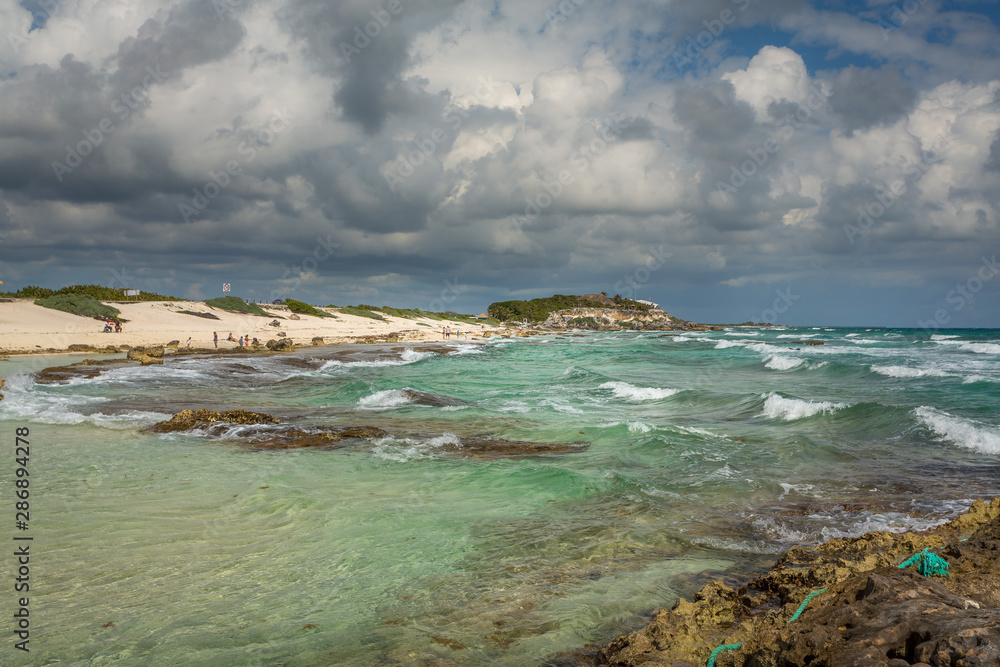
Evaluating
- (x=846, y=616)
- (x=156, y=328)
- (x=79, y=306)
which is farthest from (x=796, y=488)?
(x=79, y=306)

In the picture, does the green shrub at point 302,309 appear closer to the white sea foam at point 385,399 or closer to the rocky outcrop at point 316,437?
the white sea foam at point 385,399

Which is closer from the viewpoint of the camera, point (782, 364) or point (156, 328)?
point (782, 364)

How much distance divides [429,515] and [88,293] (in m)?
58.1

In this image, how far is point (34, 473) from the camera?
27.8ft

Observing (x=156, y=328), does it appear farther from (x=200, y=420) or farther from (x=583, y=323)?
(x=583, y=323)

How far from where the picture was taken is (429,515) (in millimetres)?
7352

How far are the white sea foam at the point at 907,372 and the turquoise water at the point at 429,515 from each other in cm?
851

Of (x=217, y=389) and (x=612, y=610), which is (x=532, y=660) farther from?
A: (x=217, y=389)

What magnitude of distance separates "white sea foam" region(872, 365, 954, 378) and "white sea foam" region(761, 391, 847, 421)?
39.9 feet

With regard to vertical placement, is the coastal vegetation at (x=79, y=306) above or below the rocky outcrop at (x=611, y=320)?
below

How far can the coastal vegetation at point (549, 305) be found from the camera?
154 metres

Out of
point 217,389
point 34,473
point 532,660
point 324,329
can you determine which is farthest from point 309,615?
point 324,329

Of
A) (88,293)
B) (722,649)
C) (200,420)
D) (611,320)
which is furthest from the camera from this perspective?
(611,320)

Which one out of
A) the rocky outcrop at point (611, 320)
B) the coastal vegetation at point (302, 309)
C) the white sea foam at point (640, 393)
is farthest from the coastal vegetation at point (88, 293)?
the rocky outcrop at point (611, 320)
